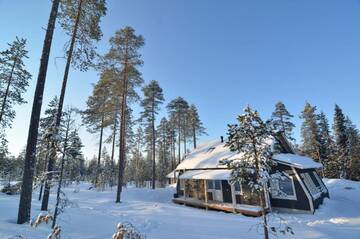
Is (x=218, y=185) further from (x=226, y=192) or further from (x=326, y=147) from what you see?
(x=326, y=147)

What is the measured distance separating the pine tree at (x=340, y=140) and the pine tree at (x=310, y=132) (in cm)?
222

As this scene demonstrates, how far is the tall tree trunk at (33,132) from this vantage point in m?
6.61

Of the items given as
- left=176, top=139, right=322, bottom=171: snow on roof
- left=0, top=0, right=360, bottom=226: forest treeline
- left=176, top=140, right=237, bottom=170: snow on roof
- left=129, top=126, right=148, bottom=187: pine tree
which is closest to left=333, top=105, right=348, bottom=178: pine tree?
left=0, top=0, right=360, bottom=226: forest treeline

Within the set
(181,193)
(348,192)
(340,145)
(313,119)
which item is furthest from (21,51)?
(340,145)

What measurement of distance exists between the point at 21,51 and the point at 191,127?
77.3ft

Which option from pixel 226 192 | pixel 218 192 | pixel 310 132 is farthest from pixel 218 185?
pixel 310 132

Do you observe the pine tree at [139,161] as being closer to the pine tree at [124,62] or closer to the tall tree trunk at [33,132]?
the pine tree at [124,62]

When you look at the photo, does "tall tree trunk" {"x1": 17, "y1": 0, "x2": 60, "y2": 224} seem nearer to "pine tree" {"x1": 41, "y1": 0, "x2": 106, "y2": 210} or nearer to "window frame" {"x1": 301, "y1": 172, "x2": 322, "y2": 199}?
"pine tree" {"x1": 41, "y1": 0, "x2": 106, "y2": 210}

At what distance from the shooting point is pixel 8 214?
7.58 meters

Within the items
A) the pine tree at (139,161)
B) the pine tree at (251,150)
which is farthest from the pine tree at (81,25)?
the pine tree at (139,161)

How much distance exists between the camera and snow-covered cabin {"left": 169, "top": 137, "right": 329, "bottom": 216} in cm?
1172

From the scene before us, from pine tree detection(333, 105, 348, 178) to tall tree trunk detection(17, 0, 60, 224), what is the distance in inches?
1231

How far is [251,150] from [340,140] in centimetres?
2976

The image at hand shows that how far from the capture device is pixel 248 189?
1327 cm
